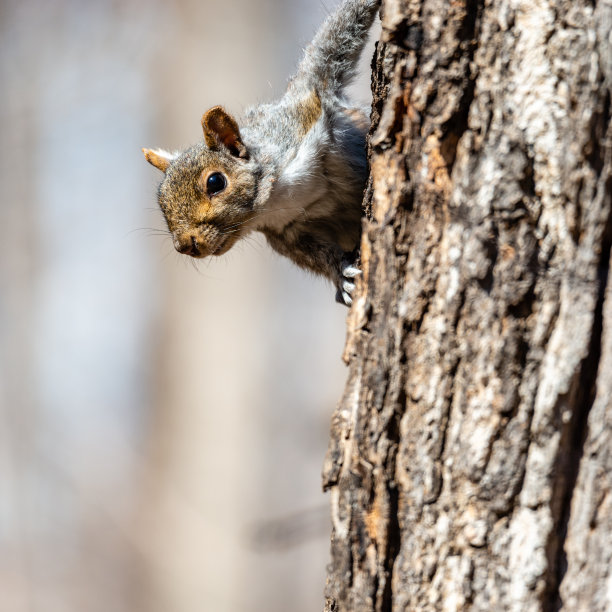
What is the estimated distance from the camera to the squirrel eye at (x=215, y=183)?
7.50 ft

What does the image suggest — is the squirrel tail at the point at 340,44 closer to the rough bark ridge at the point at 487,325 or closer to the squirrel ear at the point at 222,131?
the squirrel ear at the point at 222,131

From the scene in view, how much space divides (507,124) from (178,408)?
15.0ft

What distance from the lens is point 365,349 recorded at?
58.6 inches

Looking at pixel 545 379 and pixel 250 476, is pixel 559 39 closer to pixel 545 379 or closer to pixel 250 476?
pixel 545 379

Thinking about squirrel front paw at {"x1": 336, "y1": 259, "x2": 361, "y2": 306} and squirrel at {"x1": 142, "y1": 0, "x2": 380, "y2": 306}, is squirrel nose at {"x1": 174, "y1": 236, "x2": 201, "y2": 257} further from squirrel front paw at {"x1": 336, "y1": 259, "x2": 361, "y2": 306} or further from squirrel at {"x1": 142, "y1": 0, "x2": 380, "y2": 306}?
squirrel front paw at {"x1": 336, "y1": 259, "x2": 361, "y2": 306}

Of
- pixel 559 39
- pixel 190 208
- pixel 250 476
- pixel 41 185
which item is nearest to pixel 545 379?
pixel 559 39

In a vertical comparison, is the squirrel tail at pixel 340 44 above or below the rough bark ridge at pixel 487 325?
above

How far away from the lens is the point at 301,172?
2.24 m

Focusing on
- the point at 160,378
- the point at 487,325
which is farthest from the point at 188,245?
the point at 160,378

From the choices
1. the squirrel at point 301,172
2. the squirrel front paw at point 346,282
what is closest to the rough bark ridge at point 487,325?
the squirrel front paw at point 346,282

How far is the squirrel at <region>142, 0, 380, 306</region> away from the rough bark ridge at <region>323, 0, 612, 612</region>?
777 millimetres

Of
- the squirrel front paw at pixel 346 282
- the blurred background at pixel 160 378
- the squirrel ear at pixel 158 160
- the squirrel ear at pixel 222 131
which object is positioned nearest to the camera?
the squirrel front paw at pixel 346 282

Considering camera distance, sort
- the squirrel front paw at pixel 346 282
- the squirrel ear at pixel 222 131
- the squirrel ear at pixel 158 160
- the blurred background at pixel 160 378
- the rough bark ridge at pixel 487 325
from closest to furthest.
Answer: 1. the rough bark ridge at pixel 487 325
2. the squirrel front paw at pixel 346 282
3. the squirrel ear at pixel 222 131
4. the squirrel ear at pixel 158 160
5. the blurred background at pixel 160 378

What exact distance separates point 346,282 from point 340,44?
2.25 ft
